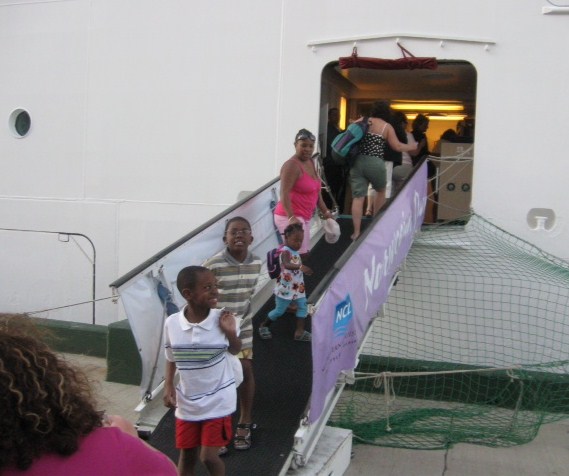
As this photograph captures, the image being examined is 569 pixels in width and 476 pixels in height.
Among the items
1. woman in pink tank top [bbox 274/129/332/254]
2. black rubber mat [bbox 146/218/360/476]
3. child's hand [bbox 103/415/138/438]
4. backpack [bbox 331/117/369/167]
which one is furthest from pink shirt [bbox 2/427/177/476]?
backpack [bbox 331/117/369/167]

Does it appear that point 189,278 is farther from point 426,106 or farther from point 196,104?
point 426,106

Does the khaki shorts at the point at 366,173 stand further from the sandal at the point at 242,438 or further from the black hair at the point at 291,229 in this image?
the sandal at the point at 242,438

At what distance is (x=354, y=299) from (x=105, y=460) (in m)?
3.14

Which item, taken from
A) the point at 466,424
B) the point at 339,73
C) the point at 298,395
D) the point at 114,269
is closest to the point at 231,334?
the point at 298,395

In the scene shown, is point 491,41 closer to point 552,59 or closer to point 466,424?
point 552,59

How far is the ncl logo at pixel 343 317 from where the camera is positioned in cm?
443

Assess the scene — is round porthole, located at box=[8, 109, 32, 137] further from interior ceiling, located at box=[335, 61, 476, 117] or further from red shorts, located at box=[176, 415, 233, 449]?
red shorts, located at box=[176, 415, 233, 449]

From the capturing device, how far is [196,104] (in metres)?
8.39

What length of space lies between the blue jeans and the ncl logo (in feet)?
3.00

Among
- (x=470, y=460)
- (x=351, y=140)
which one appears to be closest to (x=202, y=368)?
(x=470, y=460)

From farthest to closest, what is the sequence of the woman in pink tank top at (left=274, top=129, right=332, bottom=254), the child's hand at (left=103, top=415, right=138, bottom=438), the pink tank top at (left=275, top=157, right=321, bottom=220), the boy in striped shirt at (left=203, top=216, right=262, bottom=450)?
the pink tank top at (left=275, top=157, right=321, bottom=220), the woman in pink tank top at (left=274, top=129, right=332, bottom=254), the boy in striped shirt at (left=203, top=216, right=262, bottom=450), the child's hand at (left=103, top=415, right=138, bottom=438)

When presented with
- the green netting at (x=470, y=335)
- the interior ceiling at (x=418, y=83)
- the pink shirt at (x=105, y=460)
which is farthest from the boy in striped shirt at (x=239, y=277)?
the interior ceiling at (x=418, y=83)

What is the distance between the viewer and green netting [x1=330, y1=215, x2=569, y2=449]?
6.75m

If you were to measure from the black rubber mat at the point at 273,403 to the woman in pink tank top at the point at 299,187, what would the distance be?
0.79 m
